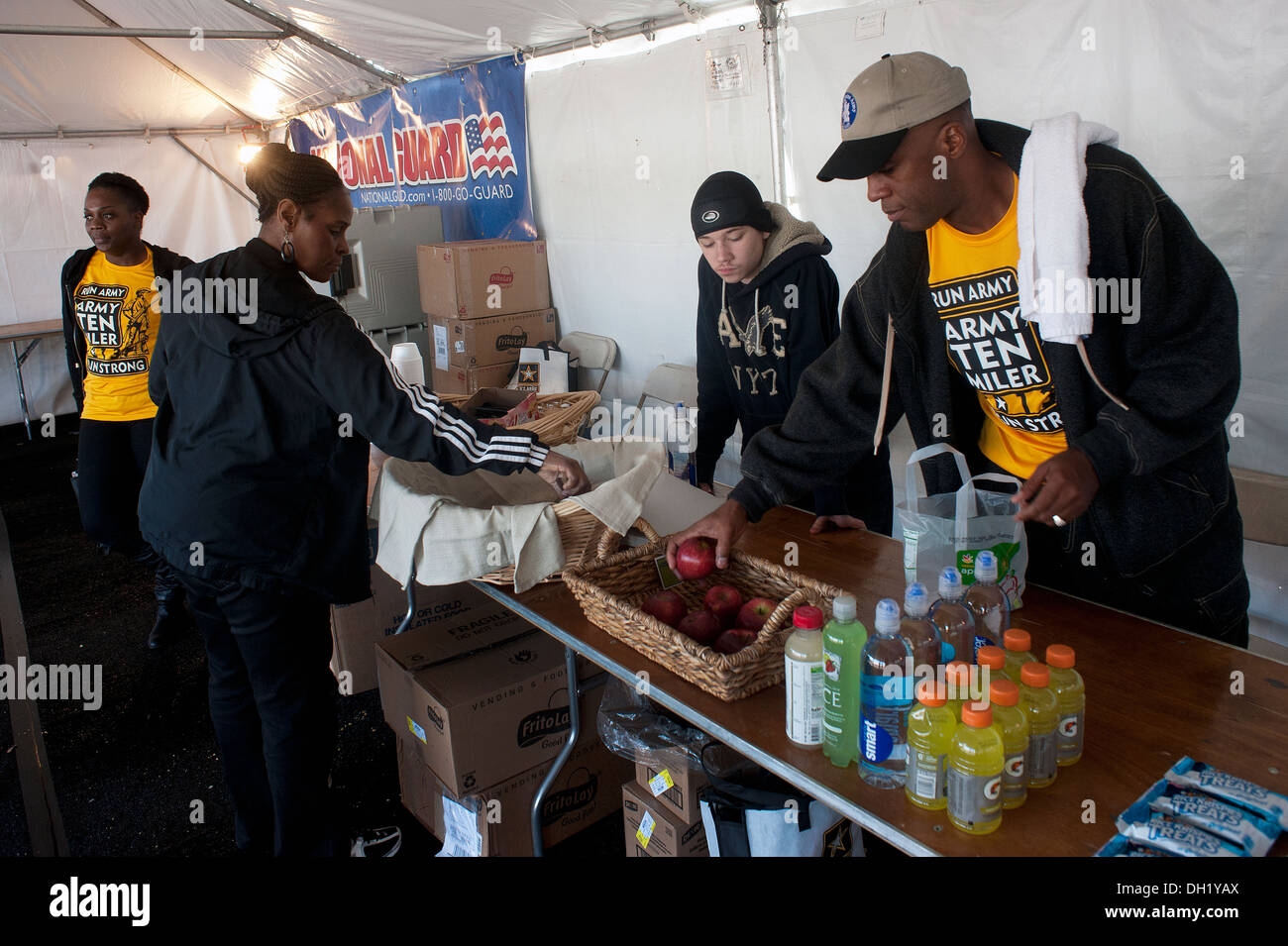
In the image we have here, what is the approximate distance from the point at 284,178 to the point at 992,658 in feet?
5.31

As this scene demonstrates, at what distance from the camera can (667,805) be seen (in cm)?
210

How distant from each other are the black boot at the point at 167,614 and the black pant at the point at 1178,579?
3403 millimetres

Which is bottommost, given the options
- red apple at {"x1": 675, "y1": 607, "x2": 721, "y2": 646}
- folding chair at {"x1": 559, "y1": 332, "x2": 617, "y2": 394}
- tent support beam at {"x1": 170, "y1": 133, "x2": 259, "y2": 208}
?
red apple at {"x1": 675, "y1": 607, "x2": 721, "y2": 646}

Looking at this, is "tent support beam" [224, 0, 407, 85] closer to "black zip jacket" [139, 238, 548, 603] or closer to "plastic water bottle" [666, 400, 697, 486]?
"plastic water bottle" [666, 400, 697, 486]

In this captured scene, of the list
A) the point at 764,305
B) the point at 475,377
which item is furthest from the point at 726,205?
the point at 475,377

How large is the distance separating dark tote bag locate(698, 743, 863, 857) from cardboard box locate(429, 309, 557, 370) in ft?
12.4

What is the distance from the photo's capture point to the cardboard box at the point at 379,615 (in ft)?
9.73

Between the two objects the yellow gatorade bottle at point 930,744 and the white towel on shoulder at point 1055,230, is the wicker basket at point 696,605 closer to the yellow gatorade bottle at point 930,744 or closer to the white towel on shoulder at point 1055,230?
the yellow gatorade bottle at point 930,744

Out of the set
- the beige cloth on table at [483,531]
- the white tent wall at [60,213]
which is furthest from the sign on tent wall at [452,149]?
the beige cloth on table at [483,531]

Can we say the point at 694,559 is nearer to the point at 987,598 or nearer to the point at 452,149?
the point at 987,598

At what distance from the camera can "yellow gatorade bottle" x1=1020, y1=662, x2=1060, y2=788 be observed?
119 centimetres

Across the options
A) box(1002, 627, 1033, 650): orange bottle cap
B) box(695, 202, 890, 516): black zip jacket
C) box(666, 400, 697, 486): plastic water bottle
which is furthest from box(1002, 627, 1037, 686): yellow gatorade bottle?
box(666, 400, 697, 486): plastic water bottle

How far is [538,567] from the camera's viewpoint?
197 cm
